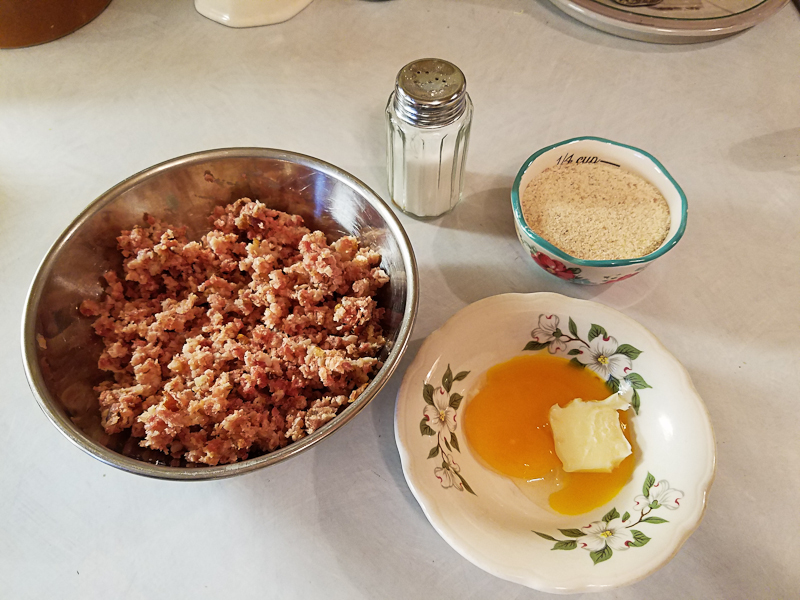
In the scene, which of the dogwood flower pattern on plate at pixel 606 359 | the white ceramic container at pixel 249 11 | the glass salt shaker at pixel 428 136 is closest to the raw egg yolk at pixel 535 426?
the dogwood flower pattern on plate at pixel 606 359

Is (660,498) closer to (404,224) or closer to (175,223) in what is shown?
(404,224)

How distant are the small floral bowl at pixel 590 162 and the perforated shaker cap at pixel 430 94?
0.64ft

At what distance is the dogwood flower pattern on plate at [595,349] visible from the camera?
2.92 ft

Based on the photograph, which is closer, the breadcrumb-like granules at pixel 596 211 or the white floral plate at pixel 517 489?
the white floral plate at pixel 517 489

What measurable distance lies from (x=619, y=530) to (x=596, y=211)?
0.58 metres

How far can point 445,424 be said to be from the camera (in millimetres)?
862

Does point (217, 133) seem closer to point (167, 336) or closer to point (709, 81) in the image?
point (167, 336)

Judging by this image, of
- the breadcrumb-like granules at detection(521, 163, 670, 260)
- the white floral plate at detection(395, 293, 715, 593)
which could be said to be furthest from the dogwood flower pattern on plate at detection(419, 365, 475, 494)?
the breadcrumb-like granules at detection(521, 163, 670, 260)

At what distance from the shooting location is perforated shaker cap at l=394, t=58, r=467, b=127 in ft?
2.97

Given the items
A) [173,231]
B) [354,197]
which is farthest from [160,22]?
[354,197]

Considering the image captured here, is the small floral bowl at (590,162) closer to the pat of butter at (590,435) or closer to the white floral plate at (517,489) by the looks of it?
the white floral plate at (517,489)

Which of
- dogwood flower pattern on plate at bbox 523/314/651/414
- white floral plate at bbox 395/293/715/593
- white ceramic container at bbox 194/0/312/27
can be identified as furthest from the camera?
white ceramic container at bbox 194/0/312/27

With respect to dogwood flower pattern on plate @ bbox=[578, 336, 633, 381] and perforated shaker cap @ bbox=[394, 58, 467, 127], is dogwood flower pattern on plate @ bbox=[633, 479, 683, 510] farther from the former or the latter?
perforated shaker cap @ bbox=[394, 58, 467, 127]

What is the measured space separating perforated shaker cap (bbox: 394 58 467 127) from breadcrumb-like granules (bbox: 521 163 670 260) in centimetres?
24
